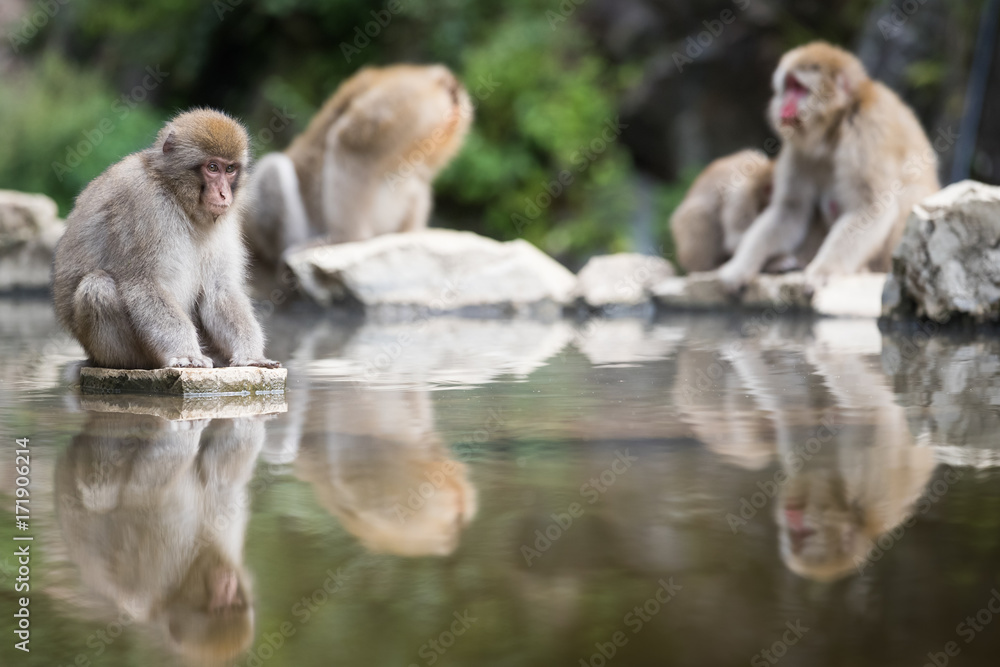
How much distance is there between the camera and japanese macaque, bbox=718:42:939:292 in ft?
26.8

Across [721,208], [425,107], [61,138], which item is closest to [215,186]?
[425,107]

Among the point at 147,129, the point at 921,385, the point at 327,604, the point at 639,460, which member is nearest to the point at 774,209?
the point at 921,385

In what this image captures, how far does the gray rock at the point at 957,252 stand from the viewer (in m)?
7.08

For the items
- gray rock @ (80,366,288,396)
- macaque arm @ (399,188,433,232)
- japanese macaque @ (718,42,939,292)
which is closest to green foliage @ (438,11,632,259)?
macaque arm @ (399,188,433,232)

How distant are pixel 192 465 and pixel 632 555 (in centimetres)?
139

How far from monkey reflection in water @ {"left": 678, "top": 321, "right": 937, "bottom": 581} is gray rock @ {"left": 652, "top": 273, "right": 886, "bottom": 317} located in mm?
2335

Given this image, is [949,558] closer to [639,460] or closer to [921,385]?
[639,460]

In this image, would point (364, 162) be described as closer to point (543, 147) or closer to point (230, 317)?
point (230, 317)

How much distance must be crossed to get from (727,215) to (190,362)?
19.7ft

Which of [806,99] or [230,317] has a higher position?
[806,99]

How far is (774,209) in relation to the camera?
8875mm

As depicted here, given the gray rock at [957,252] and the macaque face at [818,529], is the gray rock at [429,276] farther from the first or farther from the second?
the macaque face at [818,529]

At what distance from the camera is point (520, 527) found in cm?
253

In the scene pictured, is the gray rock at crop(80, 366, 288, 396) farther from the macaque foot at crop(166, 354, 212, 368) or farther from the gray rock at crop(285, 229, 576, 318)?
the gray rock at crop(285, 229, 576, 318)
